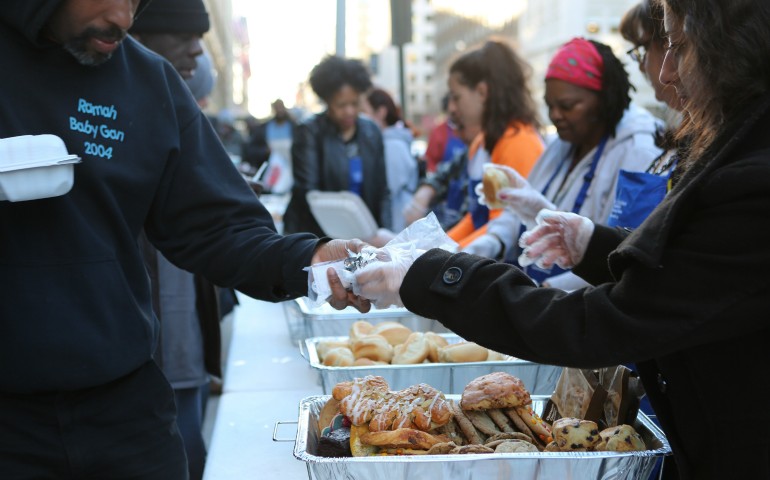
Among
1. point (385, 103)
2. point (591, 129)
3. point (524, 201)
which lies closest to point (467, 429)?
point (524, 201)

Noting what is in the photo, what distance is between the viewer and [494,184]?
2.81m

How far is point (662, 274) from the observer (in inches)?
47.3

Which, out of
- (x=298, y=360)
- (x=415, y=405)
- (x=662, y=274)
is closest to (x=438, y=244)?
(x=415, y=405)

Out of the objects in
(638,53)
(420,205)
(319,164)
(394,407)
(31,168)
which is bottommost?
(420,205)

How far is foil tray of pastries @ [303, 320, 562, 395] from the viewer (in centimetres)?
204

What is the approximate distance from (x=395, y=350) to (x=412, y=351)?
0.31 feet

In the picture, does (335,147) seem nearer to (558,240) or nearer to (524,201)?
(524,201)

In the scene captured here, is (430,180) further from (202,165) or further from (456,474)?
(456,474)

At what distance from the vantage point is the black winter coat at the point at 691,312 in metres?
1.15

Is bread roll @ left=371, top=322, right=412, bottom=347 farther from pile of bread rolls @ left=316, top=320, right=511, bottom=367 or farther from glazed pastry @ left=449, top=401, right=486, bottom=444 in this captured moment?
glazed pastry @ left=449, top=401, right=486, bottom=444

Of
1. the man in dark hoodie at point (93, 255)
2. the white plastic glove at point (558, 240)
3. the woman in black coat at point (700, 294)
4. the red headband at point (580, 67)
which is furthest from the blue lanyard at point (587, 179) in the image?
the woman in black coat at point (700, 294)

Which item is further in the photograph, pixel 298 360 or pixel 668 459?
pixel 298 360

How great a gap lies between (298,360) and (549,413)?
148cm

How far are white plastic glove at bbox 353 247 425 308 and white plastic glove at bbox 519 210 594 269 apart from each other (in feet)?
0.89
